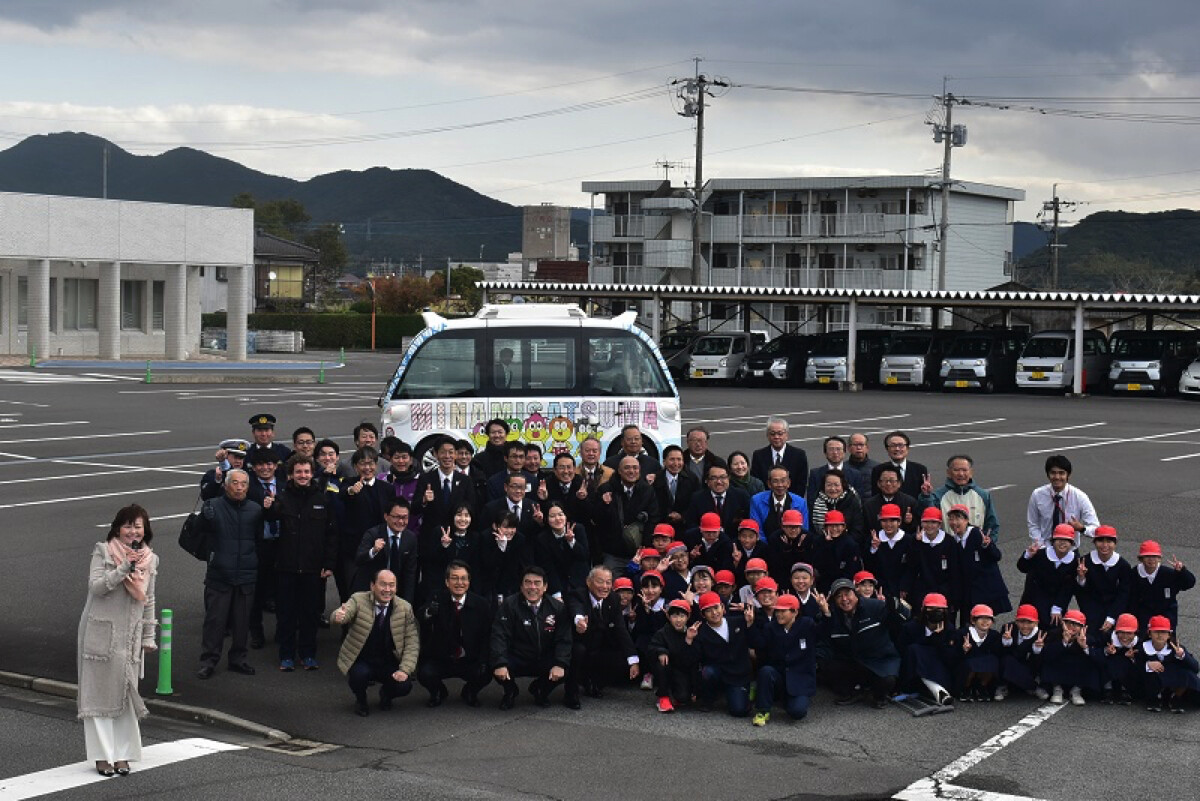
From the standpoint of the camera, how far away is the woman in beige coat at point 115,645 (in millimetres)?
9141

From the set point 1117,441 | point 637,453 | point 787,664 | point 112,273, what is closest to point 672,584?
point 787,664

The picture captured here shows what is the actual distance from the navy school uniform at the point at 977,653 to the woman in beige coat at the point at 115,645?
5.73 m

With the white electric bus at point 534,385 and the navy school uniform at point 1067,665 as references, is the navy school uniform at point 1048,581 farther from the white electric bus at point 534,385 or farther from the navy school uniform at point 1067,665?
the white electric bus at point 534,385

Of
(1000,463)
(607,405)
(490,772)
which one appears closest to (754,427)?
(1000,463)

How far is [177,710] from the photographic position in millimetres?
10664

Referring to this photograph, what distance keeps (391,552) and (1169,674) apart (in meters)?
5.78

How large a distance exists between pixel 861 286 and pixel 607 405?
215 ft

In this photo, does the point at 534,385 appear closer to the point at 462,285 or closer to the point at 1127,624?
the point at 1127,624

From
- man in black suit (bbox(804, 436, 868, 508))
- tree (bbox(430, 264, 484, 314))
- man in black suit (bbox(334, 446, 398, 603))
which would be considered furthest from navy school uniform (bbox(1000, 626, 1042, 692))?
tree (bbox(430, 264, 484, 314))

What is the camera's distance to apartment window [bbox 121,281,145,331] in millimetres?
63625

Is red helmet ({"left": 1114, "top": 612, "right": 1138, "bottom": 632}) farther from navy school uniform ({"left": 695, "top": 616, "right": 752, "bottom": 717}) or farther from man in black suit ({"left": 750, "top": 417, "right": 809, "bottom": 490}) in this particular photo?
man in black suit ({"left": 750, "top": 417, "right": 809, "bottom": 490})

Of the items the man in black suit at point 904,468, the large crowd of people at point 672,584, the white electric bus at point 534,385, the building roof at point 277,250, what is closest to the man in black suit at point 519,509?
the large crowd of people at point 672,584

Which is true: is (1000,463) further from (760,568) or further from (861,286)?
(861,286)

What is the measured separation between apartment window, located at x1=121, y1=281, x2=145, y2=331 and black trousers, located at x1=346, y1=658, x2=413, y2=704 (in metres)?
56.1
